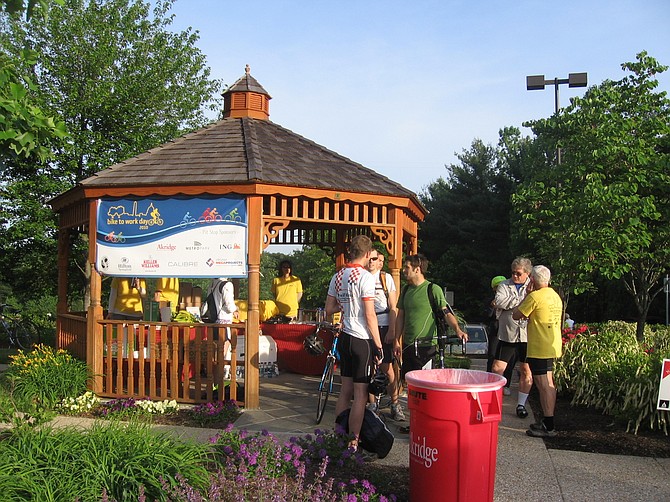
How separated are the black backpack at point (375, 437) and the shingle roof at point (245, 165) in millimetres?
3397

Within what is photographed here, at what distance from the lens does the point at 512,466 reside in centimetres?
551

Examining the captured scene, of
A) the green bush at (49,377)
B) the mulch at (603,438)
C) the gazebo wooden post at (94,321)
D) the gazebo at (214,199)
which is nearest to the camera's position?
the mulch at (603,438)

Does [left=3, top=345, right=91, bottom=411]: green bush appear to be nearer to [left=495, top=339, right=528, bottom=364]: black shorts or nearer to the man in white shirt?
the man in white shirt

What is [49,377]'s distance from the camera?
7.77 metres

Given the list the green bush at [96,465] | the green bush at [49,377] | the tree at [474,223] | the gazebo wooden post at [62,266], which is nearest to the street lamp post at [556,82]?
the gazebo wooden post at [62,266]

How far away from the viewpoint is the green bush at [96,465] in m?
3.85

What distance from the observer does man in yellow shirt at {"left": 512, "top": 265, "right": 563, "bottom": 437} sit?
6535 millimetres

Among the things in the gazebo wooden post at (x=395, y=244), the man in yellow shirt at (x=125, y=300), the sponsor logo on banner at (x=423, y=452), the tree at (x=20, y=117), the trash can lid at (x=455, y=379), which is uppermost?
the tree at (x=20, y=117)

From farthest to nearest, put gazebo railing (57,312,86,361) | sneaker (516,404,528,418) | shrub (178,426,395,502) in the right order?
gazebo railing (57,312,86,361)
sneaker (516,404,528,418)
shrub (178,426,395,502)

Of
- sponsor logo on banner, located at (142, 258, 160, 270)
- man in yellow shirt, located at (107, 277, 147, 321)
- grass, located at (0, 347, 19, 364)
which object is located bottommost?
grass, located at (0, 347, 19, 364)

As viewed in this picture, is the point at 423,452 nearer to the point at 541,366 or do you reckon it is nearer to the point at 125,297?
the point at 541,366

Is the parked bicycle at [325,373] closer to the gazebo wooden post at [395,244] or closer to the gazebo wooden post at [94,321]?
the gazebo wooden post at [395,244]

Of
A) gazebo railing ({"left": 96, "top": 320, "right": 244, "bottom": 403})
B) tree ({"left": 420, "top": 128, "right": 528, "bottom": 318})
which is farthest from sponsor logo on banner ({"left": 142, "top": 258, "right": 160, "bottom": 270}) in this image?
tree ({"left": 420, "top": 128, "right": 528, "bottom": 318})

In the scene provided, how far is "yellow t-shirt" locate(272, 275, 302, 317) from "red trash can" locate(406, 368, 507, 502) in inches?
271
